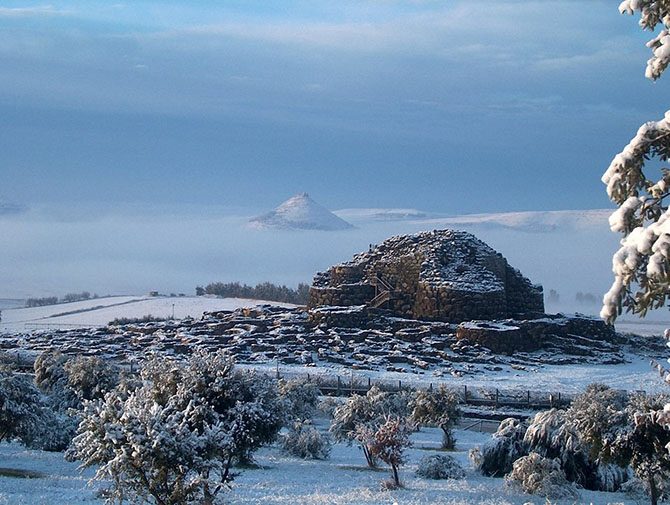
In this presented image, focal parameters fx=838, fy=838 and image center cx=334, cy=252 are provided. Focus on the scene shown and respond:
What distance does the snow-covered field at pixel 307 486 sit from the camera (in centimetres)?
2158

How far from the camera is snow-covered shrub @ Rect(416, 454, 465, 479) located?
26.1 m

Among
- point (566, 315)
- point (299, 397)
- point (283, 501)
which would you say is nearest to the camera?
point (283, 501)

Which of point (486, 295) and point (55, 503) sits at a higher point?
point (486, 295)

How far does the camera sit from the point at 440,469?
86.0 ft

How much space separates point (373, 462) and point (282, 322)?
35139mm

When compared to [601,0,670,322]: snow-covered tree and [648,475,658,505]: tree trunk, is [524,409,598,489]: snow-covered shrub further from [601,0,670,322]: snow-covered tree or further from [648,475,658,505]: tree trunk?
[601,0,670,322]: snow-covered tree

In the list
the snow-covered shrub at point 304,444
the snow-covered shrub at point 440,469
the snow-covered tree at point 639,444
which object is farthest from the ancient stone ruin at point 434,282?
the snow-covered tree at point 639,444

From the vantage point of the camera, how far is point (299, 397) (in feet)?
124

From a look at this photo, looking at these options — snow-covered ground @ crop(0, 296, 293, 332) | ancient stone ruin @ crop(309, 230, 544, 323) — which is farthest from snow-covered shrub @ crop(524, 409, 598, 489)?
snow-covered ground @ crop(0, 296, 293, 332)

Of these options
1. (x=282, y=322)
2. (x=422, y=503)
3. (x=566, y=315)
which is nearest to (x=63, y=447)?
(x=422, y=503)

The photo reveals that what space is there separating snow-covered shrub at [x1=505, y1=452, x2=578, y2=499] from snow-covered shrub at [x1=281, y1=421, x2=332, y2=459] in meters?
8.84

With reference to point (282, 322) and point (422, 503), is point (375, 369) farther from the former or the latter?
point (422, 503)

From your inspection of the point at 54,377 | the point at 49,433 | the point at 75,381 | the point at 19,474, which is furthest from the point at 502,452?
the point at 54,377

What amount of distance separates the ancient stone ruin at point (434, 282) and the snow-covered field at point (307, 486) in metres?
30.5
